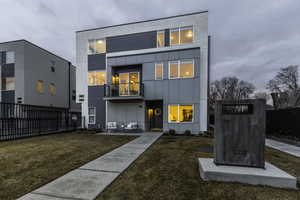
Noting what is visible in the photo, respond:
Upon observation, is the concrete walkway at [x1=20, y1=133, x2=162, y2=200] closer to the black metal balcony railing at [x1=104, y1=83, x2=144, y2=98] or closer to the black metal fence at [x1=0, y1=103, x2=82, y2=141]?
the black metal balcony railing at [x1=104, y1=83, x2=144, y2=98]

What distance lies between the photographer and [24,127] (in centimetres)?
930

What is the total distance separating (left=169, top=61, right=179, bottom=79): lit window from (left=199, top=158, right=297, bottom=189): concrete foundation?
26.6ft

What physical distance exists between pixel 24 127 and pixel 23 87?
7380 millimetres

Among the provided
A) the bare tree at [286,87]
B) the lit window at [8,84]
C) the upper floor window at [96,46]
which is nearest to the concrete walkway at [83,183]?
the upper floor window at [96,46]

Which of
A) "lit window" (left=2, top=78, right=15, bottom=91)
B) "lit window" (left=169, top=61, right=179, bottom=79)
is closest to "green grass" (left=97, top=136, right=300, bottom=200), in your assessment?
"lit window" (left=169, top=61, right=179, bottom=79)

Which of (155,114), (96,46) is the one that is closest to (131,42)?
(96,46)

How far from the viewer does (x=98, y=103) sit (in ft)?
40.5

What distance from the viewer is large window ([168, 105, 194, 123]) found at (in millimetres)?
10227

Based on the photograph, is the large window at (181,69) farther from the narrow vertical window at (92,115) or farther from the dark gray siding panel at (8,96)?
the dark gray siding panel at (8,96)

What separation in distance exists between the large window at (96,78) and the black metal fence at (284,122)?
46.4ft

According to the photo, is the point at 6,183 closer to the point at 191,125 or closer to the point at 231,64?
the point at 191,125

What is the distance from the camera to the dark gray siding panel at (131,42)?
11337 millimetres

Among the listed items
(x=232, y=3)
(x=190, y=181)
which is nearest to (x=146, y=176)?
(x=190, y=181)

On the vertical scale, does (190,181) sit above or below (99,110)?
below
